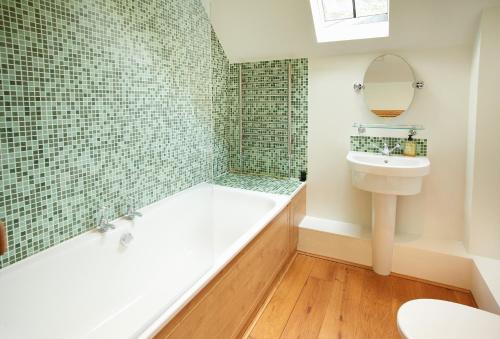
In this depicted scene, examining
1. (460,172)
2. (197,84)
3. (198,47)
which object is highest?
(198,47)

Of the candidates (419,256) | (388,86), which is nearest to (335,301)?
(419,256)

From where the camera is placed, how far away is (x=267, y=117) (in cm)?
319

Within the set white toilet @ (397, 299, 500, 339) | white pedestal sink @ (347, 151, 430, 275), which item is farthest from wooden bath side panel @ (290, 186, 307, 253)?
white toilet @ (397, 299, 500, 339)

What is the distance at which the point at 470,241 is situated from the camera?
2.33 meters

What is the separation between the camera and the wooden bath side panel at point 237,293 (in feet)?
4.36

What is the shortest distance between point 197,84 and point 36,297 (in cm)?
188

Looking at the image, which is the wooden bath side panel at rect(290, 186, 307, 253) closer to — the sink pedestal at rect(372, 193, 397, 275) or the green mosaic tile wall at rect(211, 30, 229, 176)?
the sink pedestal at rect(372, 193, 397, 275)

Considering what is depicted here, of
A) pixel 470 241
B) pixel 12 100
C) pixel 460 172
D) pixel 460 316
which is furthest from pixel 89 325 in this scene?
pixel 460 172

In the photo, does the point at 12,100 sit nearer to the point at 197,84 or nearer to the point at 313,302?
the point at 197,84

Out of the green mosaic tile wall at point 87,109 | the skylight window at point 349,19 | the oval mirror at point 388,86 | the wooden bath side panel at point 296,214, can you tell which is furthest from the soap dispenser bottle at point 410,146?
the green mosaic tile wall at point 87,109

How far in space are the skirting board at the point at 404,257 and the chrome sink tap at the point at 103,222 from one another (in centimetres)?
166

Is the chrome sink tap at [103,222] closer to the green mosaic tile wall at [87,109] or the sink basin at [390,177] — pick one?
the green mosaic tile wall at [87,109]

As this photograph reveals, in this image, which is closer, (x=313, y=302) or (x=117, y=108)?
(x=117, y=108)

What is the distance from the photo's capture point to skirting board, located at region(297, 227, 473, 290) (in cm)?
236
